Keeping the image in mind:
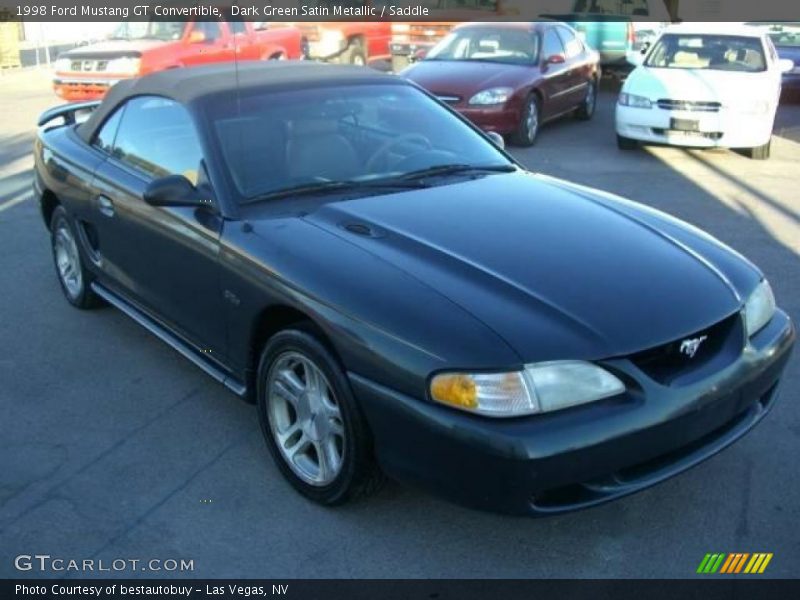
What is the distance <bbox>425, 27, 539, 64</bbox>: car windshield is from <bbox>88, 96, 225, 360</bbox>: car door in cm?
696

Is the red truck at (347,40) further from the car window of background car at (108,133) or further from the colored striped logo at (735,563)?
the colored striped logo at (735,563)

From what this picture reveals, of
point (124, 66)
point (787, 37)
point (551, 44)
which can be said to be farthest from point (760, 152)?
point (124, 66)

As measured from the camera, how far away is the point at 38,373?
4.37 m

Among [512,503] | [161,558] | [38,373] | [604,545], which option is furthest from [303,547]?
[38,373]

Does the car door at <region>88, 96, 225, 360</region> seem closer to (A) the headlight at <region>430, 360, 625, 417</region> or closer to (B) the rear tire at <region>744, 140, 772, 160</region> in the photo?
(A) the headlight at <region>430, 360, 625, 417</region>

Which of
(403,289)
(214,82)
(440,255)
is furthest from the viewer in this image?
(214,82)

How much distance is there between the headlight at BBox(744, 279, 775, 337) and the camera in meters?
3.12

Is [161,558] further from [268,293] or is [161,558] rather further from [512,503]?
[512,503]

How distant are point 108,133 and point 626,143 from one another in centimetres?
717

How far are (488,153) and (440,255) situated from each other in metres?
1.40

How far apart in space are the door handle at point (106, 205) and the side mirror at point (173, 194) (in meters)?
0.85

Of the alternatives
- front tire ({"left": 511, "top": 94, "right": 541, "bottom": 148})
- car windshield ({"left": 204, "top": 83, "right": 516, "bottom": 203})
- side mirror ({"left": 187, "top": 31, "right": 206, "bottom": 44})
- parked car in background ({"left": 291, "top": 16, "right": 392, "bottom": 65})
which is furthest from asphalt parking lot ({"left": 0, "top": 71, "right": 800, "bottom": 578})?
parked car in background ({"left": 291, "top": 16, "right": 392, "bottom": 65})

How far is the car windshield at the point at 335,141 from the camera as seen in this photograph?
366 cm

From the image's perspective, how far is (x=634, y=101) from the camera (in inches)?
386
